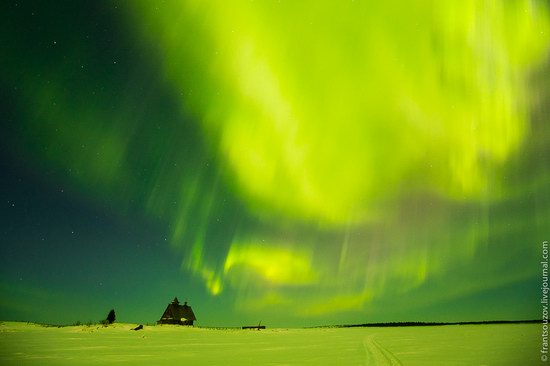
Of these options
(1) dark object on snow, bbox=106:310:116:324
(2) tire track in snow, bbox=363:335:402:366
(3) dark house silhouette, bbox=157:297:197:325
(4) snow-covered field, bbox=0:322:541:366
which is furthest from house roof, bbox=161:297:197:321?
(2) tire track in snow, bbox=363:335:402:366

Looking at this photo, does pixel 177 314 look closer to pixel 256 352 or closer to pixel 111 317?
pixel 111 317

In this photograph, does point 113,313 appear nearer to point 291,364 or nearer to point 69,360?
point 69,360

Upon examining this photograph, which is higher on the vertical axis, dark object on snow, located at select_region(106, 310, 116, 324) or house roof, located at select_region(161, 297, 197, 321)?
house roof, located at select_region(161, 297, 197, 321)

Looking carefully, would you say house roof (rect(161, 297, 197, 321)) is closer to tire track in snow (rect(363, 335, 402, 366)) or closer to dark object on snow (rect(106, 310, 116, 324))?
dark object on snow (rect(106, 310, 116, 324))

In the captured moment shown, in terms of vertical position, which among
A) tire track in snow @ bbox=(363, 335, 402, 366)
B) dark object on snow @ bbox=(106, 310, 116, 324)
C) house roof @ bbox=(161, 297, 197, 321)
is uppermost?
house roof @ bbox=(161, 297, 197, 321)

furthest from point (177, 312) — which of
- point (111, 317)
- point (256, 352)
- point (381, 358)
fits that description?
point (381, 358)

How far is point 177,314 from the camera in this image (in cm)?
9062

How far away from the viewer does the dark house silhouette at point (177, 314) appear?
88.8 metres

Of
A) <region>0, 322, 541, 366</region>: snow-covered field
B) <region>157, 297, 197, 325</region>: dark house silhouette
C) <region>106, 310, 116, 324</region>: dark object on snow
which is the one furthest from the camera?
<region>157, 297, 197, 325</region>: dark house silhouette

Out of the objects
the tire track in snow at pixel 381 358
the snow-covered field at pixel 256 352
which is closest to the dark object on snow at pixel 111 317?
the snow-covered field at pixel 256 352

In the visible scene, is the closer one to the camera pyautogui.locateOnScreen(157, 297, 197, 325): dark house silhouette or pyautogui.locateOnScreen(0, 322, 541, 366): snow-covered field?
pyautogui.locateOnScreen(0, 322, 541, 366): snow-covered field

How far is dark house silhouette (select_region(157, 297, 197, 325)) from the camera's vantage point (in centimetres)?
8881

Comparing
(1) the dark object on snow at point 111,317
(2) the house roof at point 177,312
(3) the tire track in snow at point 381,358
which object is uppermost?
(2) the house roof at point 177,312

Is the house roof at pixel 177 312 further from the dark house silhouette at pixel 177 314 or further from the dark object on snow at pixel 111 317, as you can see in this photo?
the dark object on snow at pixel 111 317
